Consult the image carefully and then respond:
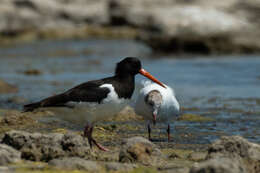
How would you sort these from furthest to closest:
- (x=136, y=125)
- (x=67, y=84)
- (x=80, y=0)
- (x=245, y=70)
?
(x=80, y=0), (x=245, y=70), (x=67, y=84), (x=136, y=125)

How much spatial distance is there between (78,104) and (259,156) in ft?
8.48

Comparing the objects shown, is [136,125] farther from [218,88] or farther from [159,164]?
[218,88]

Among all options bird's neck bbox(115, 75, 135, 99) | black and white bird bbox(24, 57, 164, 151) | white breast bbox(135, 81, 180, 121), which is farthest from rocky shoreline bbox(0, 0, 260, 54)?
black and white bird bbox(24, 57, 164, 151)

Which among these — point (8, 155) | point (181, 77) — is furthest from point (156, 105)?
point (181, 77)

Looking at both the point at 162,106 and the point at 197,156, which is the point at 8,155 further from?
the point at 162,106

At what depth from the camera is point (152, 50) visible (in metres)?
26.7

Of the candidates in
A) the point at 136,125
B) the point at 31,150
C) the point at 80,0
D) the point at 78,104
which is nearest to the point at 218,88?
the point at 136,125

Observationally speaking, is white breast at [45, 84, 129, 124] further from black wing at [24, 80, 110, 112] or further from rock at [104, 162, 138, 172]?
rock at [104, 162, 138, 172]

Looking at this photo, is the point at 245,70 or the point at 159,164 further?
the point at 245,70

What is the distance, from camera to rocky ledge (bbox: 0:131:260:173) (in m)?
5.15

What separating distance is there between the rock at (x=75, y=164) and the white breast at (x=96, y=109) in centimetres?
152

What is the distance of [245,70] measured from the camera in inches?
704

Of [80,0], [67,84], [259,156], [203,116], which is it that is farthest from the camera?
[80,0]

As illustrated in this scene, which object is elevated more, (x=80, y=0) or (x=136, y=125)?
(x=80, y=0)
